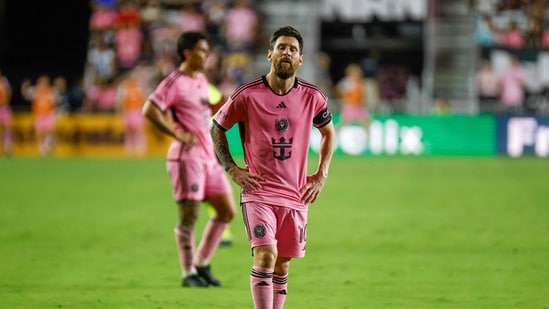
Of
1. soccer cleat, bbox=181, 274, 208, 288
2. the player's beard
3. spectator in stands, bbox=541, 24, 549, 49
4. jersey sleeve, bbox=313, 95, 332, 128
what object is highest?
spectator in stands, bbox=541, 24, 549, 49

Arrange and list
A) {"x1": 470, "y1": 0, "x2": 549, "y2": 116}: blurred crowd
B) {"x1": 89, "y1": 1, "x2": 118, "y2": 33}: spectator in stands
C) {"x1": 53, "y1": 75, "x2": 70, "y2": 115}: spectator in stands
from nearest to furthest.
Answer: {"x1": 470, "y1": 0, "x2": 549, "y2": 116}: blurred crowd, {"x1": 53, "y1": 75, "x2": 70, "y2": 115}: spectator in stands, {"x1": 89, "y1": 1, "x2": 118, "y2": 33}: spectator in stands

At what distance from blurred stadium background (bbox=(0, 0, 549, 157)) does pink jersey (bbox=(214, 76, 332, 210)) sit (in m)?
21.0

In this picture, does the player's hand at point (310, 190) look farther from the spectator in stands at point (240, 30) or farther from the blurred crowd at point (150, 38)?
the spectator in stands at point (240, 30)

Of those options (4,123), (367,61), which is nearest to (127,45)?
(4,123)

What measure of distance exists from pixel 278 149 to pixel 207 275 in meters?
2.95

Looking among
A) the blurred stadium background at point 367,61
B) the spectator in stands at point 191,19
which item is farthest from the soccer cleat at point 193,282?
the spectator in stands at point 191,19

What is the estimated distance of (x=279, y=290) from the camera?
7.14m

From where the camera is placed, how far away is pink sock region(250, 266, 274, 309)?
268 inches

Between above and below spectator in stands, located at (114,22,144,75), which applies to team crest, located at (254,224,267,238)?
below

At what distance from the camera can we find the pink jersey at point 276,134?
7.00 metres

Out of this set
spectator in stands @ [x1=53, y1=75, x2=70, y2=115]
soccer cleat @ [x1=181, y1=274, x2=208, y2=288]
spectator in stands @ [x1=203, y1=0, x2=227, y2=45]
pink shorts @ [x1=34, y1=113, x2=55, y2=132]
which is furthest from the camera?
spectator in stands @ [x1=203, y1=0, x2=227, y2=45]

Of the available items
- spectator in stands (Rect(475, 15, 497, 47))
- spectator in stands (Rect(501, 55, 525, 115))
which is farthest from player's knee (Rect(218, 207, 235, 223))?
spectator in stands (Rect(475, 15, 497, 47))

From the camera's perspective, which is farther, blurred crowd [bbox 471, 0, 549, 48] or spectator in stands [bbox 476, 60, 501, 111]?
blurred crowd [bbox 471, 0, 549, 48]

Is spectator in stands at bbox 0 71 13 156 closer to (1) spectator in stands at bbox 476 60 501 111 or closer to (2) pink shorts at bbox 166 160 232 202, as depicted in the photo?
(1) spectator in stands at bbox 476 60 501 111
